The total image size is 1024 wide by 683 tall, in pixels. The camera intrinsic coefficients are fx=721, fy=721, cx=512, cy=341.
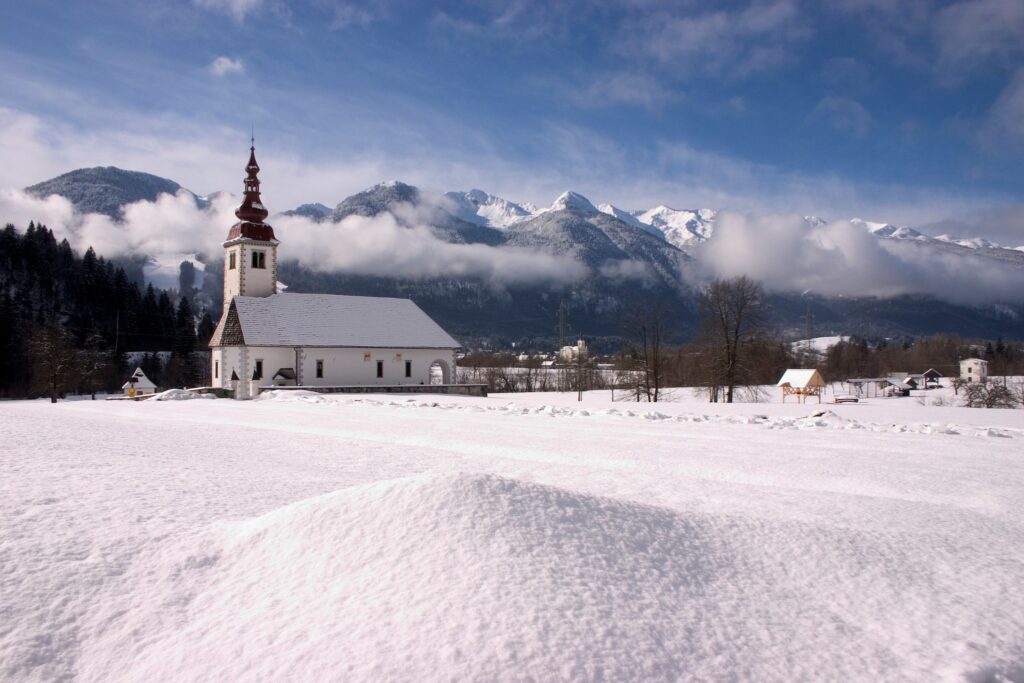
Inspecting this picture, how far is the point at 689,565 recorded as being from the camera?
22.7ft

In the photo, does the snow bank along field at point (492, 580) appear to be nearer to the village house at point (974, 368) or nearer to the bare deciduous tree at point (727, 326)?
the bare deciduous tree at point (727, 326)

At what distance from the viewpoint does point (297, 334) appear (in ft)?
165

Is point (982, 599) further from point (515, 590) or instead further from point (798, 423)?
point (798, 423)

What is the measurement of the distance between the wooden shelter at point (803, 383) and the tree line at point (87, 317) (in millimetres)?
64675

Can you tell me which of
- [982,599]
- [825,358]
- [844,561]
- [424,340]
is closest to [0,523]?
[844,561]

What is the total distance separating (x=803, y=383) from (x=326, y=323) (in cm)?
3872

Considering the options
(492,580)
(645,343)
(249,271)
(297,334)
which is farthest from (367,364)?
(492,580)

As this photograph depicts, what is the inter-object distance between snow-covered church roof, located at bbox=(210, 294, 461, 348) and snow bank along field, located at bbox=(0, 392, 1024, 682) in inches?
1543

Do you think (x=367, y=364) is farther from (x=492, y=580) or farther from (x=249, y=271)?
(x=492, y=580)

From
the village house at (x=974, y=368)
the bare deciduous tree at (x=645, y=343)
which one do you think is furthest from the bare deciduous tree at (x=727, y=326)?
the village house at (x=974, y=368)

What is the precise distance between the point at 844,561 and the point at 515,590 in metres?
3.68

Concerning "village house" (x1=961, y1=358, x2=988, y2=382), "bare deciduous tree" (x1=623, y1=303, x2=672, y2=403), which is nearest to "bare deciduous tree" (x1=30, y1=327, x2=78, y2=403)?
"bare deciduous tree" (x1=623, y1=303, x2=672, y2=403)

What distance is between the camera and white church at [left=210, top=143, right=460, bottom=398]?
48.8 m

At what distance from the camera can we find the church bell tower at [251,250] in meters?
52.7
